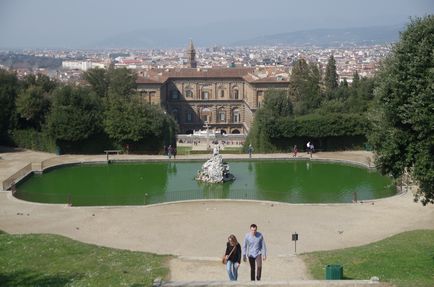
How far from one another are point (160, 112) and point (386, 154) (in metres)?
30.6

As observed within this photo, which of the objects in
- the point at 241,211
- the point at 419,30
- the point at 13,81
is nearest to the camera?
the point at 419,30

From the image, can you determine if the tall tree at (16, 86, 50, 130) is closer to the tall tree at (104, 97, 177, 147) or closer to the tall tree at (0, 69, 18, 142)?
the tall tree at (0, 69, 18, 142)

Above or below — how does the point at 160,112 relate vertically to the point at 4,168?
above

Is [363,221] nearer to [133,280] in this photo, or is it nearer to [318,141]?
[133,280]

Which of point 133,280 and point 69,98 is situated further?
point 69,98

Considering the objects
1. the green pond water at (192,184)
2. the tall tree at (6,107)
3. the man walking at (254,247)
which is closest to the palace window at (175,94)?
the tall tree at (6,107)

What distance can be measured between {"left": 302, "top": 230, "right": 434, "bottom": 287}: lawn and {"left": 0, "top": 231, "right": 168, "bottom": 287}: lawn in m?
4.93

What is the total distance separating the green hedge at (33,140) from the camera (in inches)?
1817

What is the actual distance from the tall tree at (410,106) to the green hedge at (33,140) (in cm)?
3214

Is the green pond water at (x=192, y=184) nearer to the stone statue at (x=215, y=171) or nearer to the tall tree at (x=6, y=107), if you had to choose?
the stone statue at (x=215, y=171)

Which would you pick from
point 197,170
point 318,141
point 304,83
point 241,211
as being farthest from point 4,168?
point 304,83

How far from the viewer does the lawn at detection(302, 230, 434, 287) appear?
16.6 meters

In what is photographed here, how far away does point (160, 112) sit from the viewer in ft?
156

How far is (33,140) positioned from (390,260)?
35.0m
